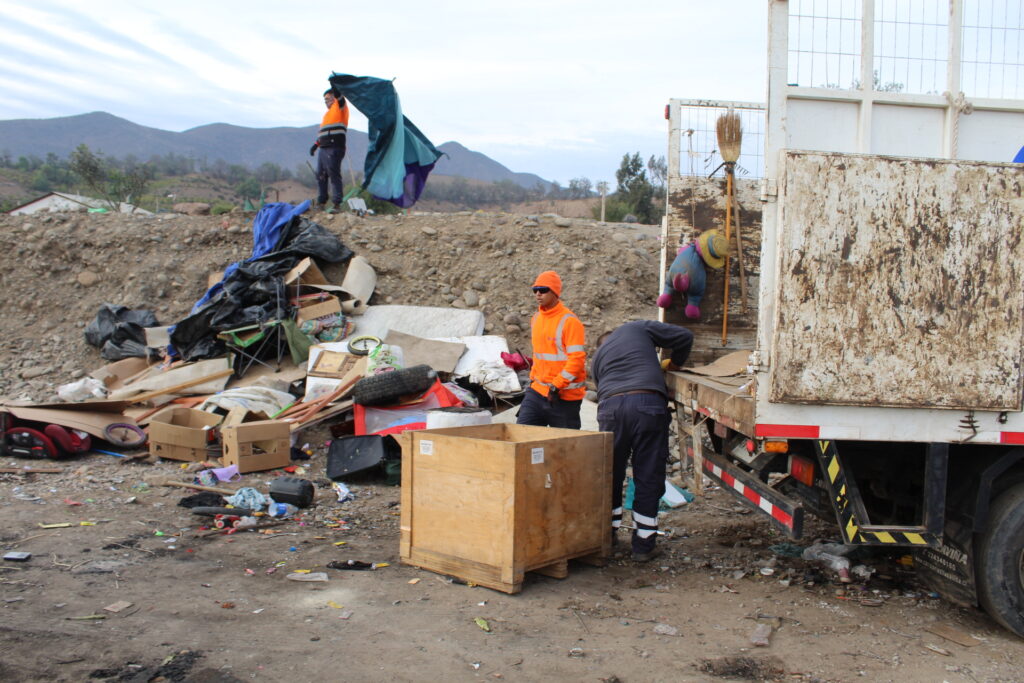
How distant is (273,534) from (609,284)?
6.74 meters

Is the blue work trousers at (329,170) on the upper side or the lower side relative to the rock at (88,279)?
upper

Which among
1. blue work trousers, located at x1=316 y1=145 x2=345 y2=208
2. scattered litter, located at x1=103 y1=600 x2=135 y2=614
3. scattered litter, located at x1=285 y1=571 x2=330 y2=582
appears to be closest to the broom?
scattered litter, located at x1=285 y1=571 x2=330 y2=582

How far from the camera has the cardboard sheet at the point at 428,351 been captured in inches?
349

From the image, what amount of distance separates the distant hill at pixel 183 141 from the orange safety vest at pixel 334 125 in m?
117

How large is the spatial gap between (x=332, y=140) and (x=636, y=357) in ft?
27.4

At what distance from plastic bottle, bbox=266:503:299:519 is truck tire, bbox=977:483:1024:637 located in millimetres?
4319

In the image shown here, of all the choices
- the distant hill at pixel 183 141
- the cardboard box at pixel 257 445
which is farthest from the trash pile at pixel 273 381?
the distant hill at pixel 183 141

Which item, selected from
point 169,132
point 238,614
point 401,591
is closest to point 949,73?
point 401,591

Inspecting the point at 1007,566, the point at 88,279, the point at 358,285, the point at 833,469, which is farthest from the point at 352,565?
the point at 88,279

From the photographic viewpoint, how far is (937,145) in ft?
14.3

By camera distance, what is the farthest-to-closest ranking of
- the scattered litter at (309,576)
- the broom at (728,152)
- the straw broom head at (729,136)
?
the straw broom head at (729,136) < the broom at (728,152) < the scattered litter at (309,576)

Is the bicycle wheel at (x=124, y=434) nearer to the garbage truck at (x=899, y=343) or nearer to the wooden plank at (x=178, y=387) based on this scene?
the wooden plank at (x=178, y=387)

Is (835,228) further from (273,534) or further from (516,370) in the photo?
(516,370)

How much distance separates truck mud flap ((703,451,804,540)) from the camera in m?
3.99
